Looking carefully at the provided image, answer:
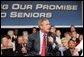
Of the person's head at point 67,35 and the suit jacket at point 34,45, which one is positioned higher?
the person's head at point 67,35

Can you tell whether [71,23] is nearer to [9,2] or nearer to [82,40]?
[82,40]

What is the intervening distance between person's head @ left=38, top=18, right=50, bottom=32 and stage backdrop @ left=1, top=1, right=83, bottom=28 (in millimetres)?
69

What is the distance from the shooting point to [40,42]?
20.5 feet

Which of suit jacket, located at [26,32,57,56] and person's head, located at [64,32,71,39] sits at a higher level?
person's head, located at [64,32,71,39]

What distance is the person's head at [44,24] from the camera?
629 centimetres

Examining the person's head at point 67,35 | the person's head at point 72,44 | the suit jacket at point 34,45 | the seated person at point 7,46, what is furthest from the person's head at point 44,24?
the seated person at point 7,46

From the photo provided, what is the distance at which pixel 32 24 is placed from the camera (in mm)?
6309

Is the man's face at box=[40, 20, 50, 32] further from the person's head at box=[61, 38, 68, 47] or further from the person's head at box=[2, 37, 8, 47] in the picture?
the person's head at box=[2, 37, 8, 47]

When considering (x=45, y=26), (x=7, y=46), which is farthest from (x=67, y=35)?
(x=7, y=46)

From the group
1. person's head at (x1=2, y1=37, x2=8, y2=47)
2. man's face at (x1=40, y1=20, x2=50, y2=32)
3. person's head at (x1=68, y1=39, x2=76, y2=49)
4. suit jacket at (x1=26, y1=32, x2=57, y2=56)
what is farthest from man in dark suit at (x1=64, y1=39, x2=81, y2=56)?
person's head at (x1=2, y1=37, x2=8, y2=47)

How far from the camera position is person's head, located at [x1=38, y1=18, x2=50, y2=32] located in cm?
629

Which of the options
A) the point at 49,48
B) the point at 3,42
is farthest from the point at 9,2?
the point at 49,48

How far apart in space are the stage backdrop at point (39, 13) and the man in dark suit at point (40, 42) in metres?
0.15

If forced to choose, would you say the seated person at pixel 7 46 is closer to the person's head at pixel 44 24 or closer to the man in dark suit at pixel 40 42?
the man in dark suit at pixel 40 42
